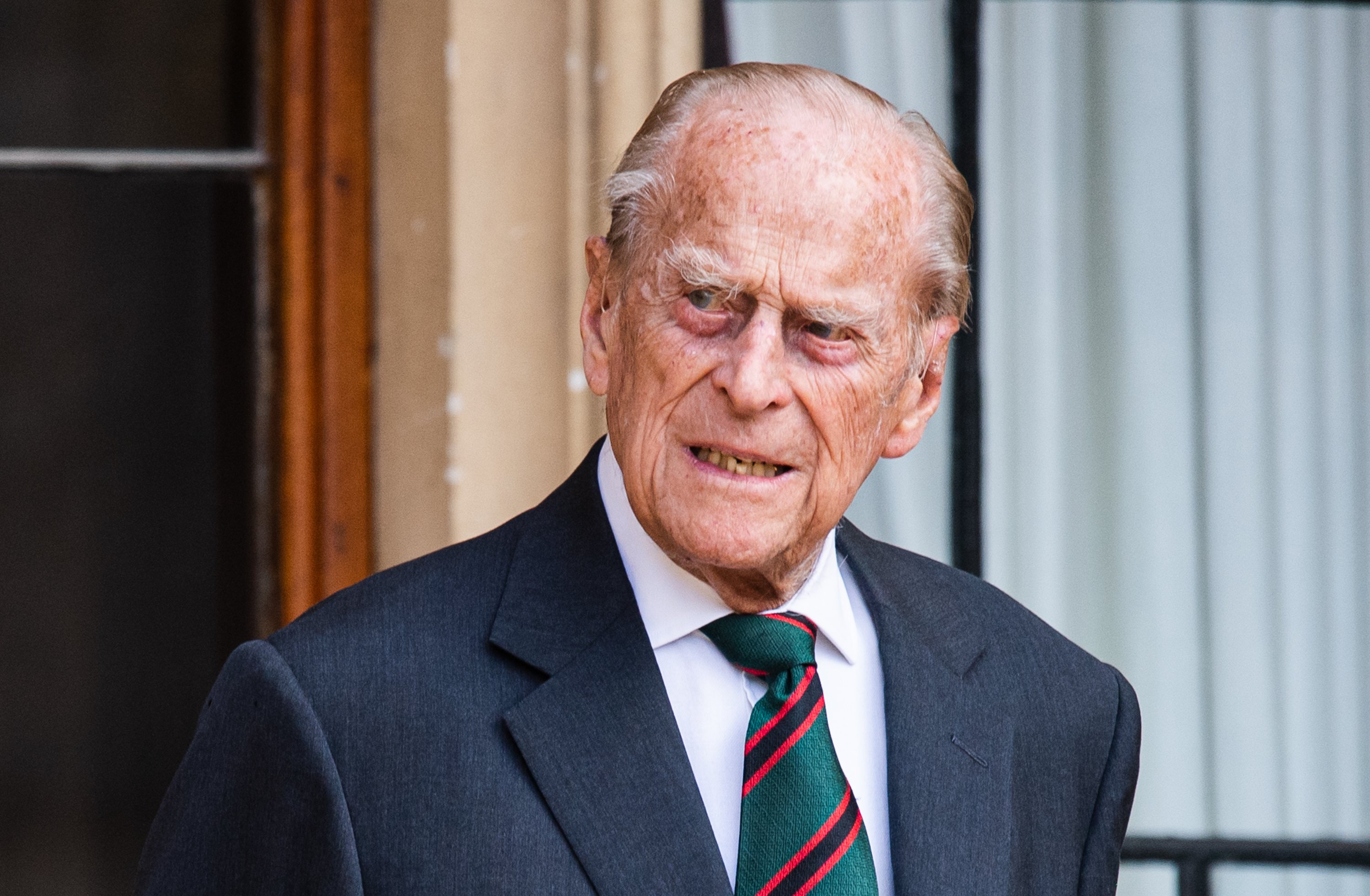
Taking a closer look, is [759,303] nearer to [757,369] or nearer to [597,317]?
[757,369]

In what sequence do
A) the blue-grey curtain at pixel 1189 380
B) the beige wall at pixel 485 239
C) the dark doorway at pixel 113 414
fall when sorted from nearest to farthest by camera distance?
the beige wall at pixel 485 239 → the dark doorway at pixel 113 414 → the blue-grey curtain at pixel 1189 380

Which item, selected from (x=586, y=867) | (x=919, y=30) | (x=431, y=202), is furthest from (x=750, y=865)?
(x=919, y=30)

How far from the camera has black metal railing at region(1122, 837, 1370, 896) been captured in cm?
273

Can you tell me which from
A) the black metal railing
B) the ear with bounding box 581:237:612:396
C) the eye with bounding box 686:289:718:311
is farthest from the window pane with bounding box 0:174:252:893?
the black metal railing

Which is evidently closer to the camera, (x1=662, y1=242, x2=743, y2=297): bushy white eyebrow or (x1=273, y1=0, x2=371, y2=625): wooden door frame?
(x1=662, y1=242, x2=743, y2=297): bushy white eyebrow

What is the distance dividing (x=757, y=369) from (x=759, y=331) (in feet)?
0.16

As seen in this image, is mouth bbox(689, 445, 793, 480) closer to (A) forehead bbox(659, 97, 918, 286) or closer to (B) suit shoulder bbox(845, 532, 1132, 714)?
A: (A) forehead bbox(659, 97, 918, 286)

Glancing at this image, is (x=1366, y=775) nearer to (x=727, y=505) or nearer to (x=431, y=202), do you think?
(x=727, y=505)

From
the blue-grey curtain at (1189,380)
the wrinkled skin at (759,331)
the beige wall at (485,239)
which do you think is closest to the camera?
the wrinkled skin at (759,331)

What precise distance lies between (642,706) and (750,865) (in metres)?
0.19

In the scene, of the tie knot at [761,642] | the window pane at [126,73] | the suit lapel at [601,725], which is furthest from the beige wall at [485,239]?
the tie knot at [761,642]

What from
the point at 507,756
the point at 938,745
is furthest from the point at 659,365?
the point at 938,745

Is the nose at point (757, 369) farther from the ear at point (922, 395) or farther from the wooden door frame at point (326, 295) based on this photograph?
the wooden door frame at point (326, 295)

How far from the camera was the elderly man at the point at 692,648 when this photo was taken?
1325 millimetres
